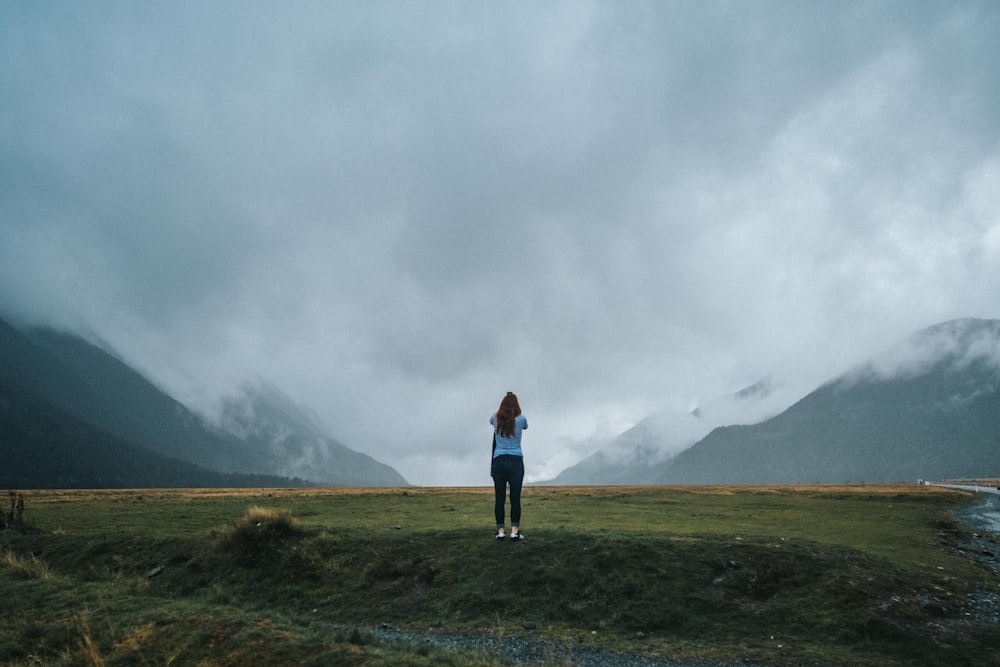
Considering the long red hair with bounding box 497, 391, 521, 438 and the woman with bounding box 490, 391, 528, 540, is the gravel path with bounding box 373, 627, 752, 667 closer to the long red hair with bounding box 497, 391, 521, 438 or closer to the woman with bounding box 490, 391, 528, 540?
the woman with bounding box 490, 391, 528, 540

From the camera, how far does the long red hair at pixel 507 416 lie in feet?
55.4

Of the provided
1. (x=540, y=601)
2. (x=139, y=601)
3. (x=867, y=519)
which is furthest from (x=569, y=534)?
(x=867, y=519)

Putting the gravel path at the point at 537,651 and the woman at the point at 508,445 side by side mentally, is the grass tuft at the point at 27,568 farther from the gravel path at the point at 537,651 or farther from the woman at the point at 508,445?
the woman at the point at 508,445

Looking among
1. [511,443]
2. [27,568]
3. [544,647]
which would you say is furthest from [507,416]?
[27,568]

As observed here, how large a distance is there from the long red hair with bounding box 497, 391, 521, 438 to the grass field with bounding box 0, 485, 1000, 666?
384 centimetres

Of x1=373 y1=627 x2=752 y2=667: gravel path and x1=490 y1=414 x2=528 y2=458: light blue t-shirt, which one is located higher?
x1=490 y1=414 x2=528 y2=458: light blue t-shirt

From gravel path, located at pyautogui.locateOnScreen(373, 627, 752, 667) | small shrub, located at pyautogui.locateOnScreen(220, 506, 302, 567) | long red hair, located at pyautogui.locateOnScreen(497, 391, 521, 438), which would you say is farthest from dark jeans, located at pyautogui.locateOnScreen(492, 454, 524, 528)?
small shrub, located at pyautogui.locateOnScreen(220, 506, 302, 567)

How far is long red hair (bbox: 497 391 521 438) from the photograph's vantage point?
55.4 ft

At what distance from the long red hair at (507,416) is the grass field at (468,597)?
3.84 m

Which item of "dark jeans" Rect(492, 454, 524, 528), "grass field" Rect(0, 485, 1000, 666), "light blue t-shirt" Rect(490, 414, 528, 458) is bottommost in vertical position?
Answer: "grass field" Rect(0, 485, 1000, 666)

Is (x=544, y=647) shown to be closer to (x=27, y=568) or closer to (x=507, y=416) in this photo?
(x=507, y=416)

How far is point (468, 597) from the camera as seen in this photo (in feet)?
49.5

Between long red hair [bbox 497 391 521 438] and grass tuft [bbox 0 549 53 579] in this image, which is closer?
long red hair [bbox 497 391 521 438]

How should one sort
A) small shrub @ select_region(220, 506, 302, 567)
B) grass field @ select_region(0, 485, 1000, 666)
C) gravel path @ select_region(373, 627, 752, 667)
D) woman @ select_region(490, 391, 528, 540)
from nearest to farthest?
grass field @ select_region(0, 485, 1000, 666)
gravel path @ select_region(373, 627, 752, 667)
woman @ select_region(490, 391, 528, 540)
small shrub @ select_region(220, 506, 302, 567)
